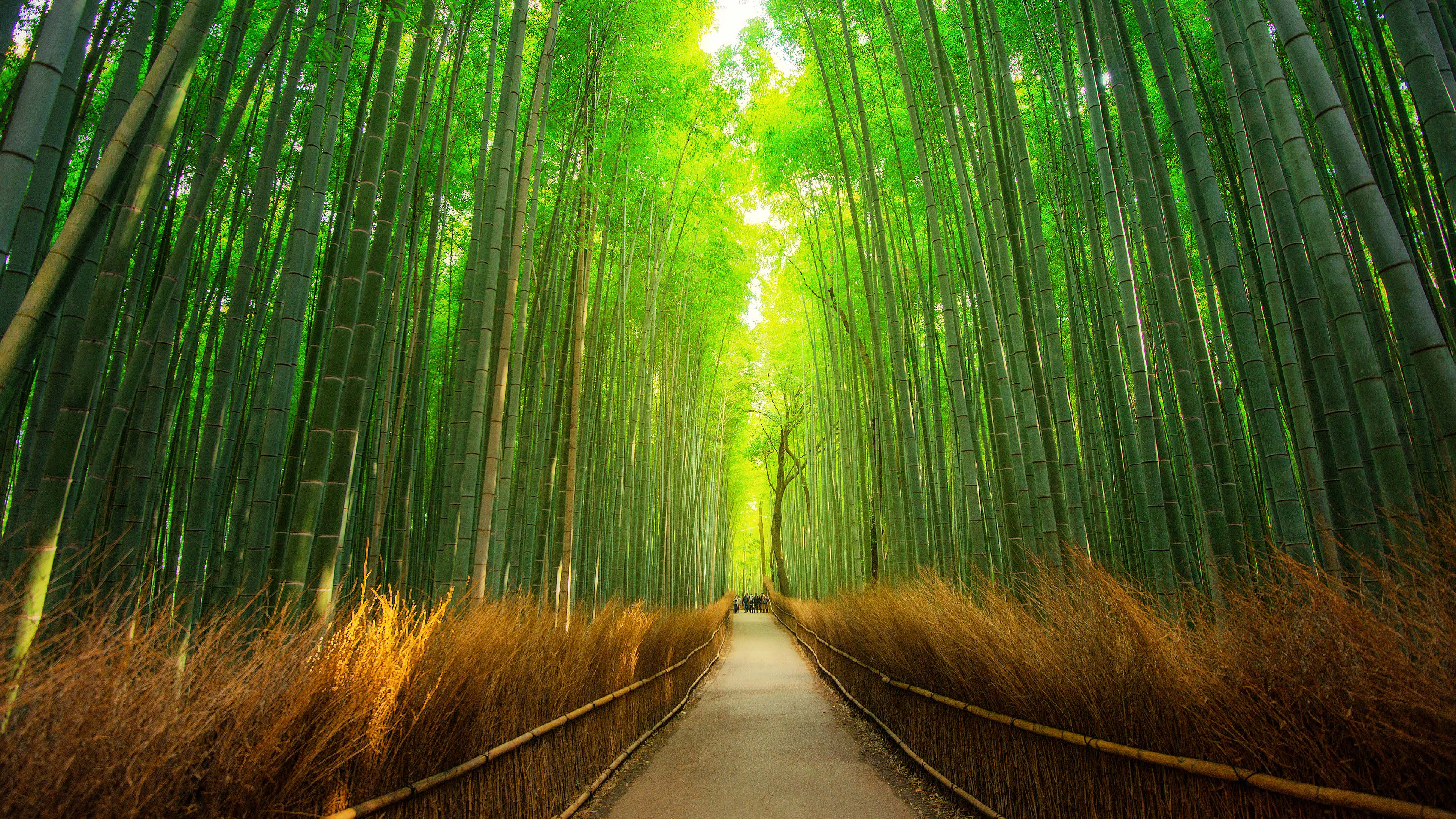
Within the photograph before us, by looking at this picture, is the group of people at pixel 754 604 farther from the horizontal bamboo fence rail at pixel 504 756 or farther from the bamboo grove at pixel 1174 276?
the horizontal bamboo fence rail at pixel 504 756

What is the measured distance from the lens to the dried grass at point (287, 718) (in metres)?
0.89

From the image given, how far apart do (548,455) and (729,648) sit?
A: 20.1 feet

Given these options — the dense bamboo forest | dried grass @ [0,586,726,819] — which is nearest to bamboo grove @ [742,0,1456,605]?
the dense bamboo forest

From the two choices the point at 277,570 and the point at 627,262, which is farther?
the point at 627,262

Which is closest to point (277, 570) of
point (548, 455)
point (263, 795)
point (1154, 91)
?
point (263, 795)

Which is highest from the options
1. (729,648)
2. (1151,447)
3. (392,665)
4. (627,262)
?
(627,262)

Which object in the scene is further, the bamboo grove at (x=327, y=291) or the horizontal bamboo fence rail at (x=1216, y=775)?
the bamboo grove at (x=327, y=291)

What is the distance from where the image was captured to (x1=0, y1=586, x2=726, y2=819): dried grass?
2.91 ft

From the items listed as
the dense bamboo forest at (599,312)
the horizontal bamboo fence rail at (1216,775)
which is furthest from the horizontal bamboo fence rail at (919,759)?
the dense bamboo forest at (599,312)

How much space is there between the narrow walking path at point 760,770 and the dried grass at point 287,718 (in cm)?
51

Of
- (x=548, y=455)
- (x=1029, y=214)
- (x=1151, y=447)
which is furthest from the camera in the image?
(x=548, y=455)

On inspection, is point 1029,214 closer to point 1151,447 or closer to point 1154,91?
point 1151,447

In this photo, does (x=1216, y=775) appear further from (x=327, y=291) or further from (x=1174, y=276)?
(x=327, y=291)

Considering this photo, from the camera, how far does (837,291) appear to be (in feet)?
31.6
